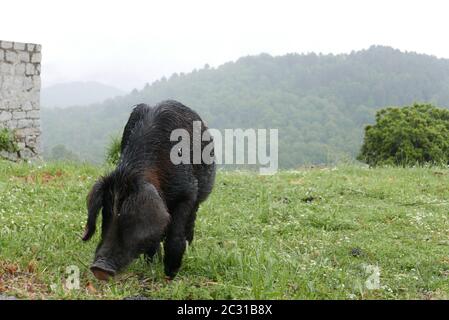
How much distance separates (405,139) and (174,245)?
13467 millimetres

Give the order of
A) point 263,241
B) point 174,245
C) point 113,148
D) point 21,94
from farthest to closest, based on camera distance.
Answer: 1. point 21,94
2. point 113,148
3. point 263,241
4. point 174,245

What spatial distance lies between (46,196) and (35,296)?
3.70m

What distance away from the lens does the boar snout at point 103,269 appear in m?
4.04

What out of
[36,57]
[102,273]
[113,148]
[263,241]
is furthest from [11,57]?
[102,273]

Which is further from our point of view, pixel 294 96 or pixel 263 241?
pixel 294 96

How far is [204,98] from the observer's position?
1954 inches

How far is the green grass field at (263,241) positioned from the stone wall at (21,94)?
4.73 m

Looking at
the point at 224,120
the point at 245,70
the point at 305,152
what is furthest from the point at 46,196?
the point at 245,70

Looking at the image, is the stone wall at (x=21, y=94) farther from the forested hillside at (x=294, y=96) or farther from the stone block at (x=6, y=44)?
the forested hillside at (x=294, y=96)

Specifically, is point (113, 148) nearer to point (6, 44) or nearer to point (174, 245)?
point (6, 44)

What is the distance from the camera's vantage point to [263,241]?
247 inches

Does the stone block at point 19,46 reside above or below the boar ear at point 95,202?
above

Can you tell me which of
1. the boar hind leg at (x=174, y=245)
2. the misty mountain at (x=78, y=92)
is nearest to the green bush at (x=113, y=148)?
the boar hind leg at (x=174, y=245)
